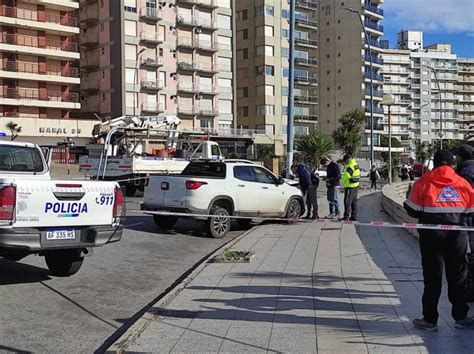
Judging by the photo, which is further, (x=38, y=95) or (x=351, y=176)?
(x=38, y=95)

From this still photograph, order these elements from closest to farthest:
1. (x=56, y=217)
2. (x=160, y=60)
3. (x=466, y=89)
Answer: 1. (x=56, y=217)
2. (x=160, y=60)
3. (x=466, y=89)

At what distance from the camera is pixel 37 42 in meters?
66.6

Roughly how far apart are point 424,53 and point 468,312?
142m

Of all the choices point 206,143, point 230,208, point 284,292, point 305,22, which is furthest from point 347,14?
point 284,292

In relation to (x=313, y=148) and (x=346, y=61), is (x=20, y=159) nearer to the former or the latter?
(x=313, y=148)

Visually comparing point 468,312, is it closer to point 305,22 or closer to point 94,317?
point 94,317

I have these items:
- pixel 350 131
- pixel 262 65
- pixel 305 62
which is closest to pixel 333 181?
pixel 350 131

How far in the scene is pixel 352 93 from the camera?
10150cm

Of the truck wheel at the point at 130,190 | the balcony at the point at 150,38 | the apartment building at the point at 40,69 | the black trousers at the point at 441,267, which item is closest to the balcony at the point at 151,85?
the balcony at the point at 150,38

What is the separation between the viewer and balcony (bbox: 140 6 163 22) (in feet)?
233

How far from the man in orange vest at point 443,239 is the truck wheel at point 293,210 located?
10153 millimetres

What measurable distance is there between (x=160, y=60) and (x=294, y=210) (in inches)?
2334

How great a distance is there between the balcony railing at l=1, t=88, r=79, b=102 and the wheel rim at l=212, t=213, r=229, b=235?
56.0 metres

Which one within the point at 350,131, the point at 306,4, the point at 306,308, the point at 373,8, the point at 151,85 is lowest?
the point at 306,308
